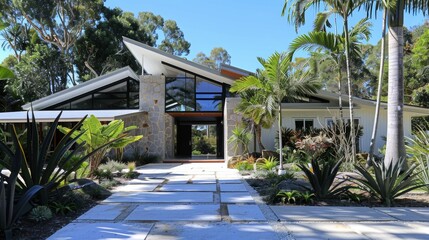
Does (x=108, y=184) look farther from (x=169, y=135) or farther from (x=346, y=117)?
(x=346, y=117)

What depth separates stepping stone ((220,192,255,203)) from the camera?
297 inches

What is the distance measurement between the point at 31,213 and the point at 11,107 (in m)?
26.2

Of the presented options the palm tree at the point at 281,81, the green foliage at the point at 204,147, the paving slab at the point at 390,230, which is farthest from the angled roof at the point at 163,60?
the paving slab at the point at 390,230

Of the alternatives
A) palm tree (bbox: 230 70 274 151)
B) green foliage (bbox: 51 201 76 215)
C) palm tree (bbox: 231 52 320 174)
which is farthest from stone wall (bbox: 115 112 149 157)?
green foliage (bbox: 51 201 76 215)

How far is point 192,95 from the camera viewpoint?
67.5ft

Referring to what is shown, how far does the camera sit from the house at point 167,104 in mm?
18328

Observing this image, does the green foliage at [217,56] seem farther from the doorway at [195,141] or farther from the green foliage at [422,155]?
the green foliage at [422,155]

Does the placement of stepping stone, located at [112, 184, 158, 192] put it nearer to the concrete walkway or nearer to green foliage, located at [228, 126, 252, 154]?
the concrete walkway

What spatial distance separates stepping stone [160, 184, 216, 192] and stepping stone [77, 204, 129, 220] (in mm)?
2226

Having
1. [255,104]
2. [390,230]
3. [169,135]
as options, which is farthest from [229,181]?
[169,135]

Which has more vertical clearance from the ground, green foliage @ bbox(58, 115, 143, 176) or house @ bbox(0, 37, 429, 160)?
house @ bbox(0, 37, 429, 160)

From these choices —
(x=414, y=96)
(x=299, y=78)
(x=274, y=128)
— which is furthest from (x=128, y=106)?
(x=414, y=96)

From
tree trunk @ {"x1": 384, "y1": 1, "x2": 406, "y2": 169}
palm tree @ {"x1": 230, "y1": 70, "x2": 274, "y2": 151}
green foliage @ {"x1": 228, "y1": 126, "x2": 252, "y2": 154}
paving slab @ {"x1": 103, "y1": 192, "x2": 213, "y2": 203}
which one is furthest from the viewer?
green foliage @ {"x1": 228, "y1": 126, "x2": 252, "y2": 154}

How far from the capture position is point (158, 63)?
20.9 m
